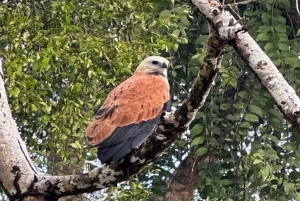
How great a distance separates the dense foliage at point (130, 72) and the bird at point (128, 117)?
2.73 ft

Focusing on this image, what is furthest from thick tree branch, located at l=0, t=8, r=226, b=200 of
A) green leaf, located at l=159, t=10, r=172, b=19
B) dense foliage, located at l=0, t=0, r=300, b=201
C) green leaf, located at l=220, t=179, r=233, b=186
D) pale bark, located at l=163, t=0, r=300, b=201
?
green leaf, located at l=220, t=179, r=233, b=186

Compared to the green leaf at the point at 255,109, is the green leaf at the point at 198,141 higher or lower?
lower

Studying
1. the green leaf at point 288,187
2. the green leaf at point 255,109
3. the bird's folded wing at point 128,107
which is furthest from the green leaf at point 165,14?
the green leaf at point 288,187

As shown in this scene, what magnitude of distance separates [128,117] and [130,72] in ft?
4.99

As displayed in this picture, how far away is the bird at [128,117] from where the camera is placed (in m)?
3.78

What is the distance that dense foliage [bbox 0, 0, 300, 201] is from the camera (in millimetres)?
5316

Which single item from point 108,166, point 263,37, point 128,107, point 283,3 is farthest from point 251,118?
point 108,166

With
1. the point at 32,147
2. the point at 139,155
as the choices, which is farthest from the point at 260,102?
Result: the point at 139,155

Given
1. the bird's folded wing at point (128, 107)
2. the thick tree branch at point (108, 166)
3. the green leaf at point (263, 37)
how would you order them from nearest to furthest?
the thick tree branch at point (108, 166), the bird's folded wing at point (128, 107), the green leaf at point (263, 37)

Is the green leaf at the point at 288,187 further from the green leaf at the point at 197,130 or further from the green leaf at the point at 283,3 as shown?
the green leaf at the point at 283,3

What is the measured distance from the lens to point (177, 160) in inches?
265

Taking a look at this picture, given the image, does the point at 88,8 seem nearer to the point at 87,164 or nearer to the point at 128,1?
the point at 128,1

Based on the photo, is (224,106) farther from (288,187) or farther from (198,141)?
(288,187)

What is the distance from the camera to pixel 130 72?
18.2 feet
